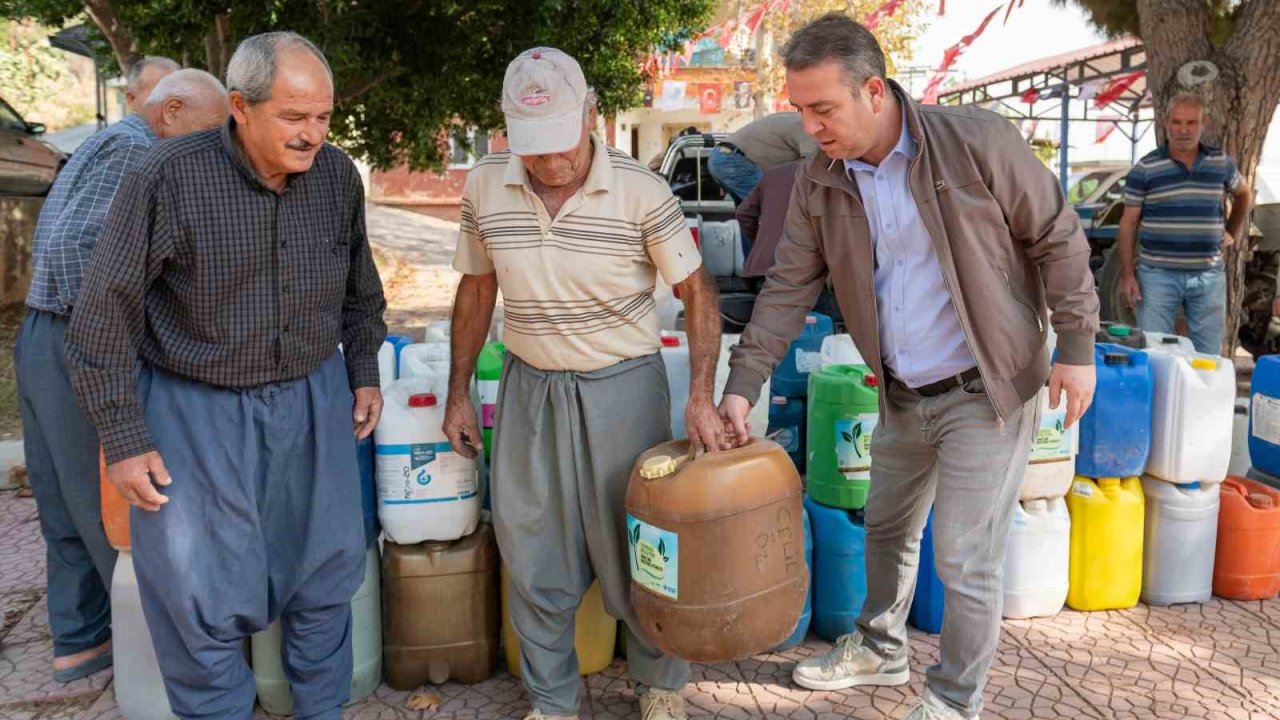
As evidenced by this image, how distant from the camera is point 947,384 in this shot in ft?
9.39

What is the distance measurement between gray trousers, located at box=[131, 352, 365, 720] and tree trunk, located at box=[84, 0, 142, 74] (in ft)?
18.8

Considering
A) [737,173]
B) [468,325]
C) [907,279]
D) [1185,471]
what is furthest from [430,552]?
[737,173]

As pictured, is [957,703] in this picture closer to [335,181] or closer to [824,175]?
[824,175]

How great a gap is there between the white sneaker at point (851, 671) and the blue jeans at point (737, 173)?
3.65 meters

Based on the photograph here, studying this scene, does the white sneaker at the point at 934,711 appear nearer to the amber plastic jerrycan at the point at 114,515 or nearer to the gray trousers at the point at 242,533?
the gray trousers at the point at 242,533

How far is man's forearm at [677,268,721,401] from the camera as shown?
2.99m

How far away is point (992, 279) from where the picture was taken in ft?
8.84

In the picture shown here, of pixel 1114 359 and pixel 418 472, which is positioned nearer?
pixel 418 472

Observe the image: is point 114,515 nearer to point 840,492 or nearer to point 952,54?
point 840,492

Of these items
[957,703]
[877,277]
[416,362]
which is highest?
[877,277]

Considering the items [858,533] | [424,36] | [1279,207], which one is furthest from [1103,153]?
[858,533]

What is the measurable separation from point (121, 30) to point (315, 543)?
625 cm

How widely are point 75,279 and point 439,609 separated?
5.02 ft

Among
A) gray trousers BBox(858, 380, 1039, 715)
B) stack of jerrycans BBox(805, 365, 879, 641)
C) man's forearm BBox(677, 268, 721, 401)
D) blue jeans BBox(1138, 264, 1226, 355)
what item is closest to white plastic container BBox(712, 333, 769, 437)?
stack of jerrycans BBox(805, 365, 879, 641)
